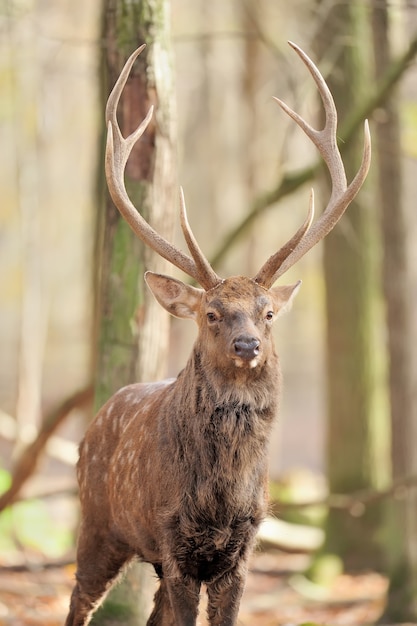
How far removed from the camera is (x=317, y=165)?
345 inches

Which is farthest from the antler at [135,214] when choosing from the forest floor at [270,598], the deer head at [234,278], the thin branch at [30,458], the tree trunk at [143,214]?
the forest floor at [270,598]

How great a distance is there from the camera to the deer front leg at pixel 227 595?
18.4ft

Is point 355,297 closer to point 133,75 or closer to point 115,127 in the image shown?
point 133,75

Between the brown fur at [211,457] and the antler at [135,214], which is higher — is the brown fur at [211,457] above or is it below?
below

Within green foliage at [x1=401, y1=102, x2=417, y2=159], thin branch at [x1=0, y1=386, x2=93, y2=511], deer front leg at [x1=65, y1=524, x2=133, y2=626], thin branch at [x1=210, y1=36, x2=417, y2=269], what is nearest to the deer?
deer front leg at [x1=65, y1=524, x2=133, y2=626]

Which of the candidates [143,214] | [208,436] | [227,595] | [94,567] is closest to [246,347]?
[208,436]

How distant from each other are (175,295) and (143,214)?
4.65ft

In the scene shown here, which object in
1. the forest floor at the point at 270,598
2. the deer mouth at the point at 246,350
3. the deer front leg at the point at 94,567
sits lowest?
the forest floor at the point at 270,598

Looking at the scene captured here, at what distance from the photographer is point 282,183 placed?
9070 mm

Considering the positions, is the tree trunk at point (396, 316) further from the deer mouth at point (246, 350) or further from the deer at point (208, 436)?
the deer mouth at point (246, 350)

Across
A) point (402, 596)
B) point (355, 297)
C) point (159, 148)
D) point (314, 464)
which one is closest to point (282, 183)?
point (159, 148)

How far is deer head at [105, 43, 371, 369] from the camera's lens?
17.9 feet

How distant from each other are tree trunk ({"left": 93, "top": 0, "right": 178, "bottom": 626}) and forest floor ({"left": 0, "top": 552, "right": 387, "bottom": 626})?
7.53 ft

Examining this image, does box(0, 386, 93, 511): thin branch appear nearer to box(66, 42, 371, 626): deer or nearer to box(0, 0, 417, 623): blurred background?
box(0, 0, 417, 623): blurred background
